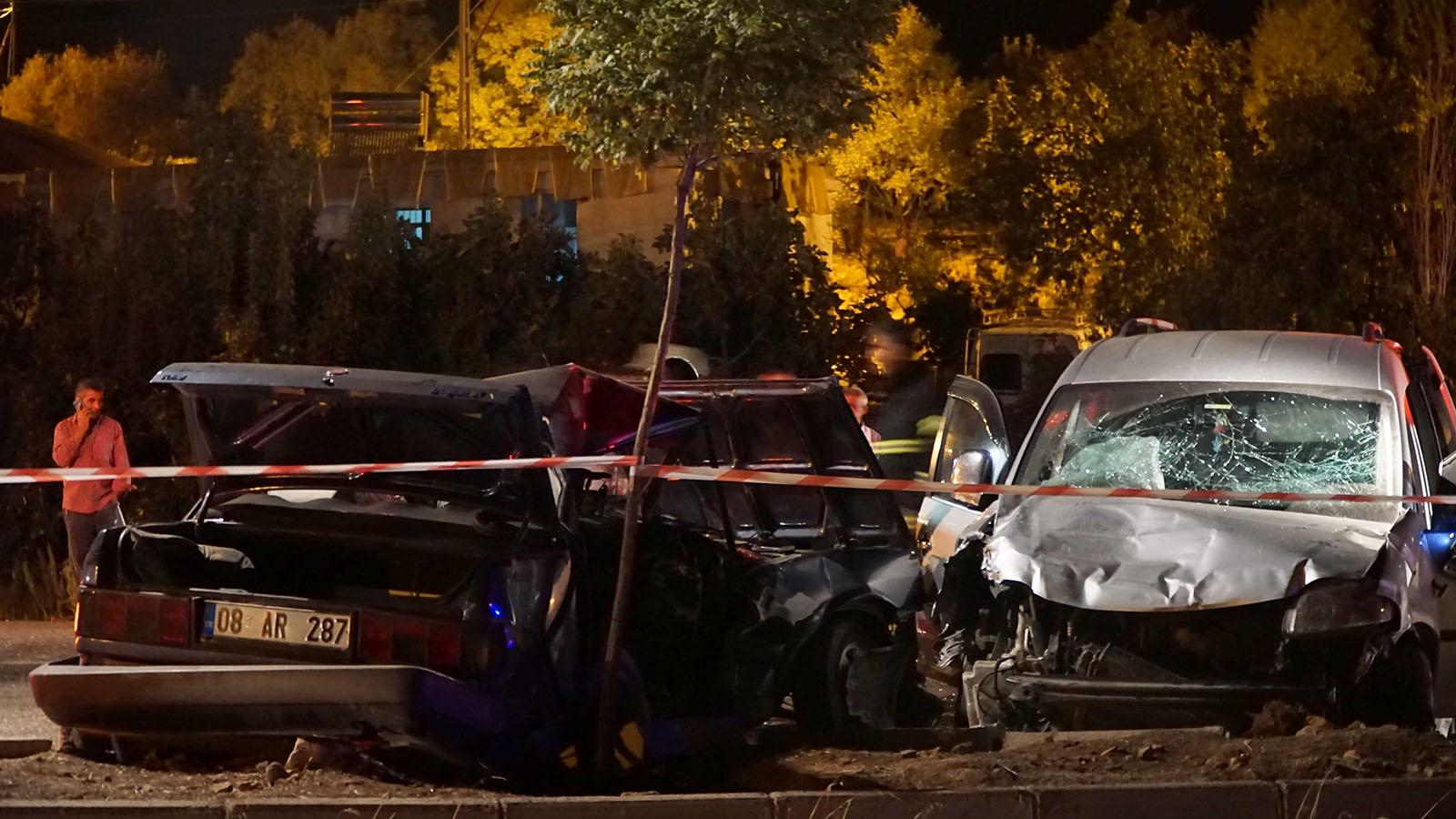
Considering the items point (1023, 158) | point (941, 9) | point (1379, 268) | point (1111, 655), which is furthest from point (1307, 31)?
point (1111, 655)

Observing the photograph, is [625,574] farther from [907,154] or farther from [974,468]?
[907,154]

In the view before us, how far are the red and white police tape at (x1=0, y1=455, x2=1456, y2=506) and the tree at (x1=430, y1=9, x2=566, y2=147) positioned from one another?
3863cm

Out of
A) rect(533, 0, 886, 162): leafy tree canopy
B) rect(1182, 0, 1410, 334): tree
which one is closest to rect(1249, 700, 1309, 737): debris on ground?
rect(533, 0, 886, 162): leafy tree canopy

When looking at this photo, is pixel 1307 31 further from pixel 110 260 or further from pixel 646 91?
pixel 646 91

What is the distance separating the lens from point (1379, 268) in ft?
85.0

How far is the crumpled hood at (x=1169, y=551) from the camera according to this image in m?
6.79

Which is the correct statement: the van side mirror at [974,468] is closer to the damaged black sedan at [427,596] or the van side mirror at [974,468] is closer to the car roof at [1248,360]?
the car roof at [1248,360]

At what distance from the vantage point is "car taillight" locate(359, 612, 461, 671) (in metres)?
5.70

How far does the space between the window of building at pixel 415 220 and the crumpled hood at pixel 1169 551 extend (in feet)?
29.5

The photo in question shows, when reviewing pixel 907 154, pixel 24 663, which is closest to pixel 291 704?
pixel 24 663

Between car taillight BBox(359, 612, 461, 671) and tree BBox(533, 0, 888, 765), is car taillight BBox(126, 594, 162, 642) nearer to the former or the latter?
car taillight BBox(359, 612, 461, 671)

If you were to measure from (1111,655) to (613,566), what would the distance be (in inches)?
79.0

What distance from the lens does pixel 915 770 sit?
6414mm

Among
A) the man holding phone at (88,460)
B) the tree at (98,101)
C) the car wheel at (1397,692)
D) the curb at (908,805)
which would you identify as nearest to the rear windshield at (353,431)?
the curb at (908,805)
